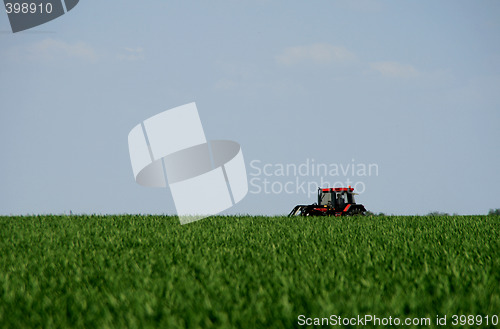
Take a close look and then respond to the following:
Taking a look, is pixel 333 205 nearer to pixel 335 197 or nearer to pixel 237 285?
pixel 335 197

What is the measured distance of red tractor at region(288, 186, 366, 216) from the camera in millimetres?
23578

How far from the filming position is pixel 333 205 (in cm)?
2400

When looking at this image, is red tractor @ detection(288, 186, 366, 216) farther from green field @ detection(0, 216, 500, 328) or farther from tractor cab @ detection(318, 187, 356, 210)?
green field @ detection(0, 216, 500, 328)

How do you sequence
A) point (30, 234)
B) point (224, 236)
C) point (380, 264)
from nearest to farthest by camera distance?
point (380, 264) → point (224, 236) → point (30, 234)

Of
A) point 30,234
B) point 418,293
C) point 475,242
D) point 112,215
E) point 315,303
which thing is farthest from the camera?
point 112,215

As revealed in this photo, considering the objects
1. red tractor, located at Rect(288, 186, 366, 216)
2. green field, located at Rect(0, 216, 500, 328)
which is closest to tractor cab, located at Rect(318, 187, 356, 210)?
red tractor, located at Rect(288, 186, 366, 216)

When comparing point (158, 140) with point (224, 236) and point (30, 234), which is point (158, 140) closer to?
point (224, 236)

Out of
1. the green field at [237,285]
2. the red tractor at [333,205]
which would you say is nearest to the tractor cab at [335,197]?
the red tractor at [333,205]

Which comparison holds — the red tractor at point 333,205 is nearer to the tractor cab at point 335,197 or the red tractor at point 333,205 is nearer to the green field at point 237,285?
the tractor cab at point 335,197

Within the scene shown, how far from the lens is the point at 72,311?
5.30 metres

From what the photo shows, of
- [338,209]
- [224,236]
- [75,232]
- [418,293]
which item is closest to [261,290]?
[418,293]

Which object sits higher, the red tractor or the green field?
the green field

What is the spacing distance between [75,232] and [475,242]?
1119 cm

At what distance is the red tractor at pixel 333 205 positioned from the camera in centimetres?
2358
